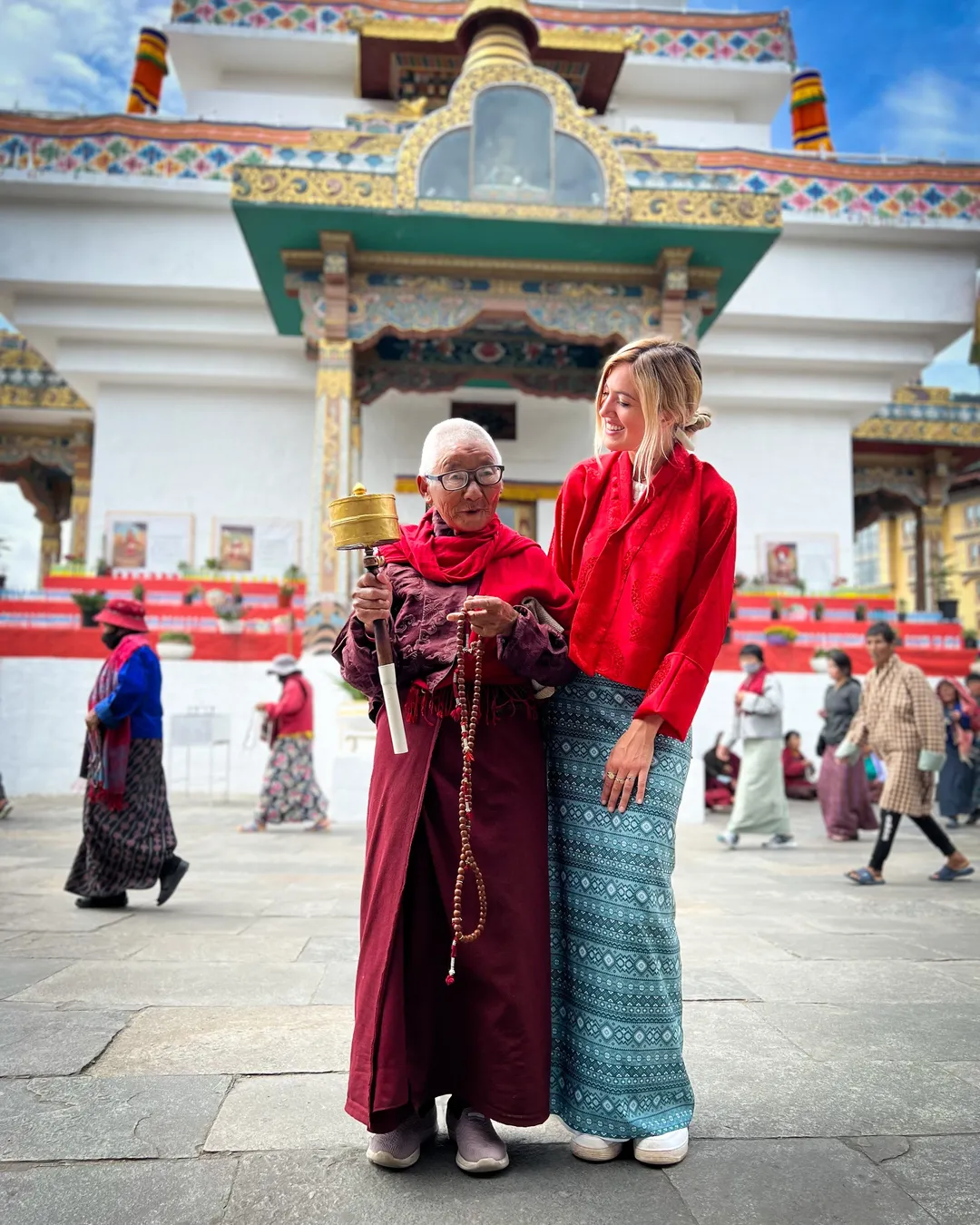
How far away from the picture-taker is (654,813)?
7.41ft

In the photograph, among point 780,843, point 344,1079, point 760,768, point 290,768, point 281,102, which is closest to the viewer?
point 344,1079

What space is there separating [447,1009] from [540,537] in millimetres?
14150

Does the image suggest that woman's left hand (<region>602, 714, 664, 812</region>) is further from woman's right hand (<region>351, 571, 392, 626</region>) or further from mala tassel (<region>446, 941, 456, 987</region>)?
woman's right hand (<region>351, 571, 392, 626</region>)

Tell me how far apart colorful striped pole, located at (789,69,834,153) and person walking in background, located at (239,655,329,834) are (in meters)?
16.4

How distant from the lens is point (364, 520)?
213 cm

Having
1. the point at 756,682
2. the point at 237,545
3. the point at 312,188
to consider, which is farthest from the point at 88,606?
the point at 756,682

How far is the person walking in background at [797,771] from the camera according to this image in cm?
1148

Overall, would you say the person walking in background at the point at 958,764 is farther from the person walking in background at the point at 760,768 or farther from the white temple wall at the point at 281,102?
the white temple wall at the point at 281,102

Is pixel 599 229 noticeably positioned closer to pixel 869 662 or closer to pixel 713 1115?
pixel 869 662

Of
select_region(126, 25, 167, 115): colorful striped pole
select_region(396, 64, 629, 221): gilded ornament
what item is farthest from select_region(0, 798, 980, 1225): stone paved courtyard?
select_region(126, 25, 167, 115): colorful striped pole

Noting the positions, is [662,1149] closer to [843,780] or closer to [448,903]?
[448,903]

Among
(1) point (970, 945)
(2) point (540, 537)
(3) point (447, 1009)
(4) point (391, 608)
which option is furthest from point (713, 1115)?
(2) point (540, 537)

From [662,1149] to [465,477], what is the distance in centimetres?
152

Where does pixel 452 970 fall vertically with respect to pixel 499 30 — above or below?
below
